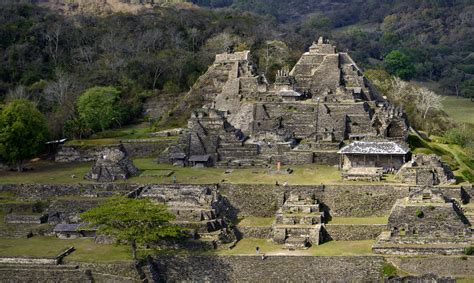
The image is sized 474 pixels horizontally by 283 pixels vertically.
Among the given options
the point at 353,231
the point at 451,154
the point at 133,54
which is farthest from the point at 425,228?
the point at 133,54

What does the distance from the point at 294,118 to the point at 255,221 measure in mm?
11645

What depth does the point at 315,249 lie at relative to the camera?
42.5 meters

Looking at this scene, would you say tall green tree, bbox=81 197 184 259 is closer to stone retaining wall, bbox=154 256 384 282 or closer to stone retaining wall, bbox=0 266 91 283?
stone retaining wall, bbox=154 256 384 282

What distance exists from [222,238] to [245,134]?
13342mm

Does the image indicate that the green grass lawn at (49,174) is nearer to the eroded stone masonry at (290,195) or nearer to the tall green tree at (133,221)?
the eroded stone masonry at (290,195)

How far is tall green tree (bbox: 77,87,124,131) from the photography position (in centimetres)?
6294

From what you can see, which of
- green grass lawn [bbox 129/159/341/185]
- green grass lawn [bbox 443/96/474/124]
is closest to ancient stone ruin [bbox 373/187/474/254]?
green grass lawn [bbox 129/159/341/185]

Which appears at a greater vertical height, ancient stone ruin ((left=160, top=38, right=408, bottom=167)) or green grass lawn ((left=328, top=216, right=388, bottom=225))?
ancient stone ruin ((left=160, top=38, right=408, bottom=167))

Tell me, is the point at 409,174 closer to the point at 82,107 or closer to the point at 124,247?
the point at 124,247

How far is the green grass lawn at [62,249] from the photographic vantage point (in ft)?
138

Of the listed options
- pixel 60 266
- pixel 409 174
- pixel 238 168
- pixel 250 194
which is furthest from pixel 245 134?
pixel 60 266

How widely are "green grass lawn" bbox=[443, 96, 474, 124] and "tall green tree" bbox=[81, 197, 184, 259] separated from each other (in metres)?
38.8

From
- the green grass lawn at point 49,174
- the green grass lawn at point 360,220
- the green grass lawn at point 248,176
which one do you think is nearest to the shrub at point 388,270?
the green grass lawn at point 360,220

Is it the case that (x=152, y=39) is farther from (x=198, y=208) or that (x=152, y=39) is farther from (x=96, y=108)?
(x=198, y=208)
